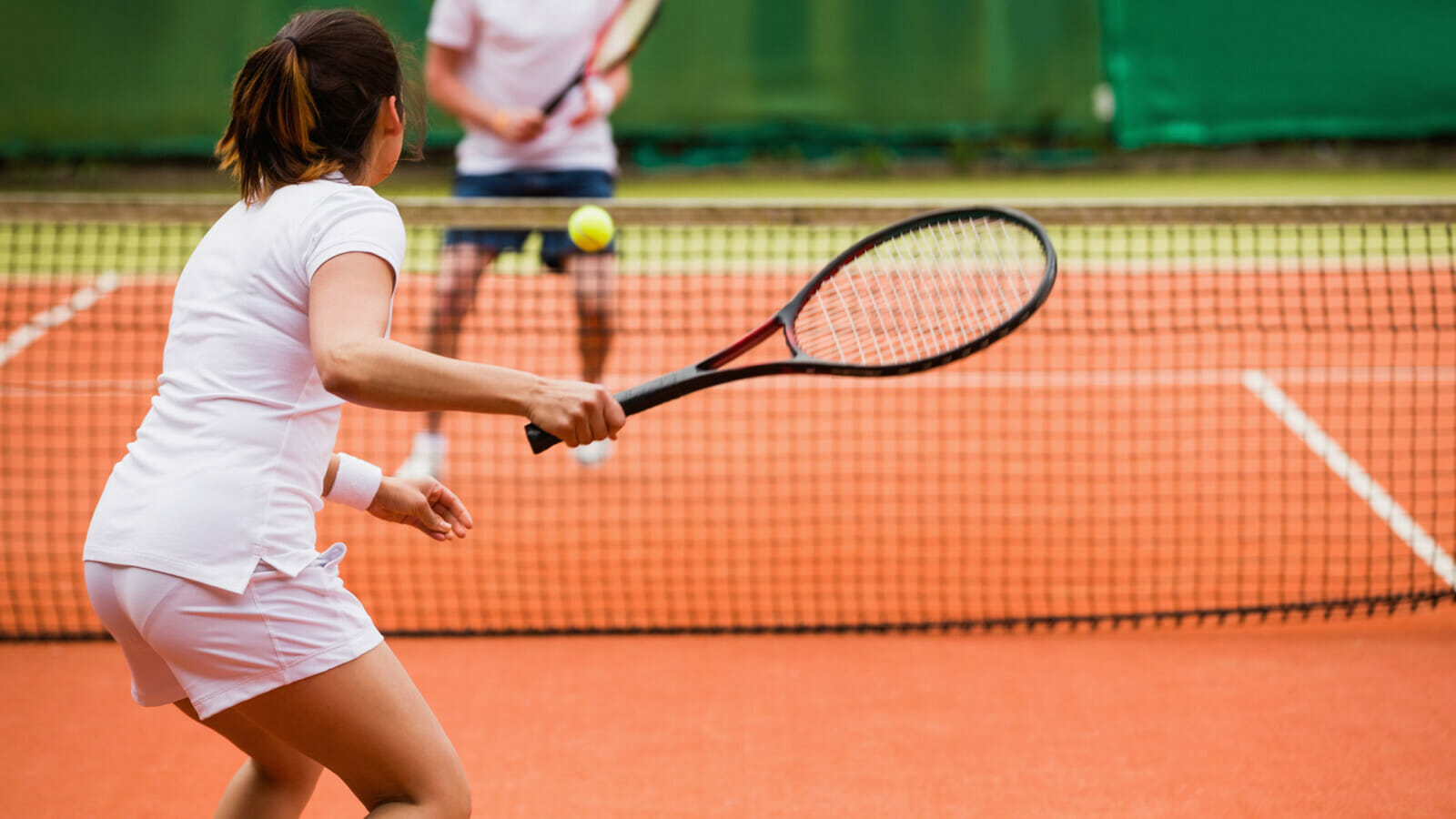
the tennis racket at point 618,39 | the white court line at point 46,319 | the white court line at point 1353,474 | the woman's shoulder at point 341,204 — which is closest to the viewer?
the woman's shoulder at point 341,204

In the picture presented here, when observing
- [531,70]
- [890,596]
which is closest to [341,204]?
[890,596]

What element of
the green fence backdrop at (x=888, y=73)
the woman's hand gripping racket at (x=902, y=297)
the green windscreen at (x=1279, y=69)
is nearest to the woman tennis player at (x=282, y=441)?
the woman's hand gripping racket at (x=902, y=297)

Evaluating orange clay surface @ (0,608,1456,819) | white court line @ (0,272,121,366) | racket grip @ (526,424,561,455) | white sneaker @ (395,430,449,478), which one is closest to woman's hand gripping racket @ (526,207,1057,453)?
racket grip @ (526,424,561,455)

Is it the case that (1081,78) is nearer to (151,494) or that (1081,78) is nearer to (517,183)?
(517,183)

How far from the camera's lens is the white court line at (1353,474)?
3.39m

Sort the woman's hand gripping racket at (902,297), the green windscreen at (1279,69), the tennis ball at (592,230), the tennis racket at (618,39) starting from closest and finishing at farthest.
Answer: the woman's hand gripping racket at (902,297), the tennis ball at (592,230), the tennis racket at (618,39), the green windscreen at (1279,69)

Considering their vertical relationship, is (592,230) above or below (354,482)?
above

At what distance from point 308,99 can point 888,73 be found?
7.85 metres

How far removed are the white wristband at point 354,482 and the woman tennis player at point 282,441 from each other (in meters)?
0.16

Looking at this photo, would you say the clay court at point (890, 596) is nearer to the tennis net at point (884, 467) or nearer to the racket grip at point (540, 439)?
the tennis net at point (884, 467)

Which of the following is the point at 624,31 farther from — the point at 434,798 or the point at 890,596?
the point at 434,798

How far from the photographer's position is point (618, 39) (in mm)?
4141

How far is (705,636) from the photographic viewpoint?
299 centimetres

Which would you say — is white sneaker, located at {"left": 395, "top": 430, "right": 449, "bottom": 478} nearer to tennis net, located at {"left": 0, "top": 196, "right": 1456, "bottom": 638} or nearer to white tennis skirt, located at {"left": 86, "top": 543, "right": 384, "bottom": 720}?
tennis net, located at {"left": 0, "top": 196, "right": 1456, "bottom": 638}
